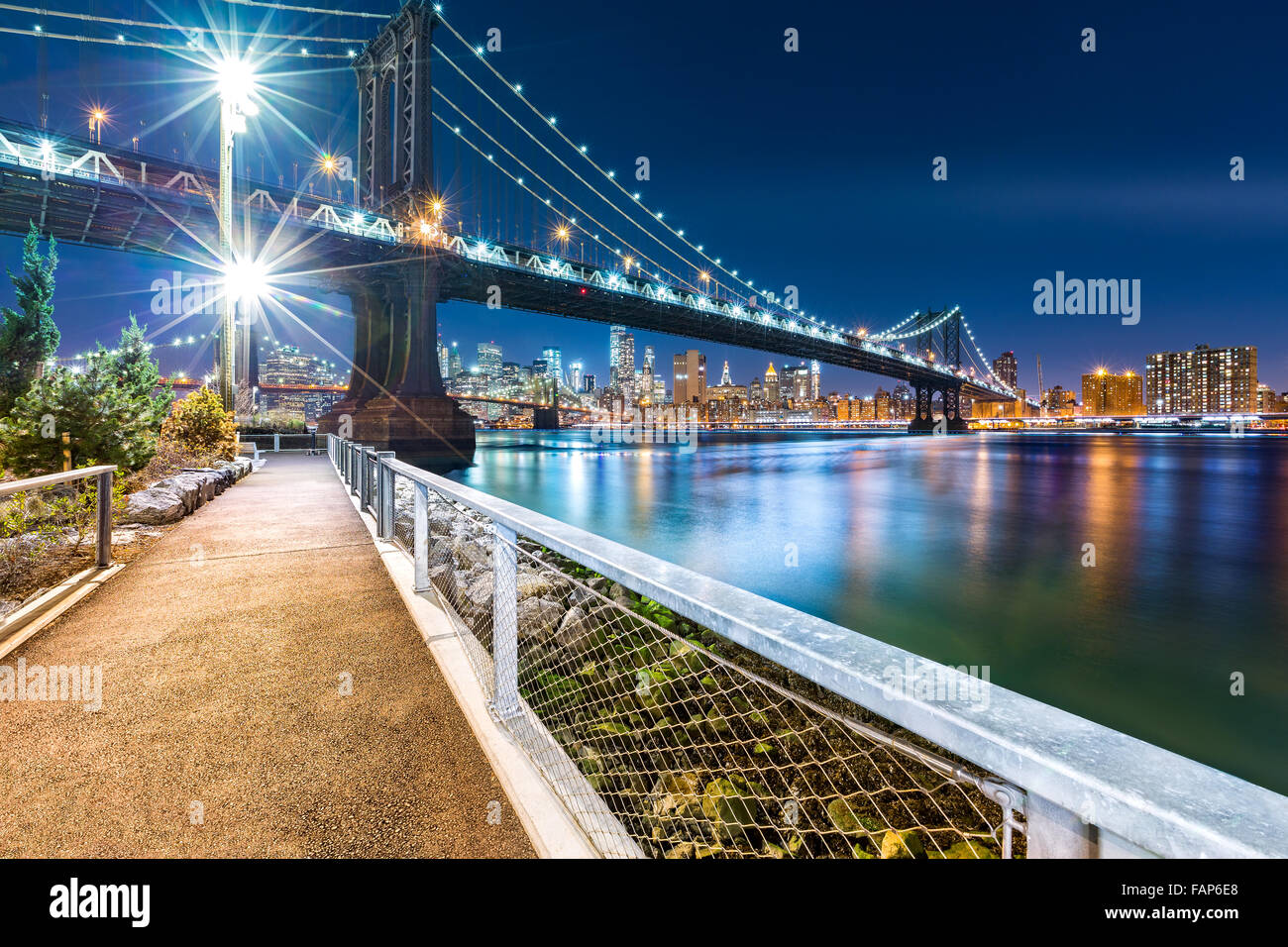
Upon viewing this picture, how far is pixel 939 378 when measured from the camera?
2771 inches

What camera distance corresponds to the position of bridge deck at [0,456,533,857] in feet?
5.78

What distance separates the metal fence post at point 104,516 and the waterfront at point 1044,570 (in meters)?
6.96

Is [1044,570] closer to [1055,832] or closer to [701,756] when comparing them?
[701,756]

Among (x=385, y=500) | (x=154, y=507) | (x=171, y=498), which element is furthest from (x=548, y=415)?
(x=385, y=500)

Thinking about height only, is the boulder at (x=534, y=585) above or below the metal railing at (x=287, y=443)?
below

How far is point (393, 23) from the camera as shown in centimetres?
3656

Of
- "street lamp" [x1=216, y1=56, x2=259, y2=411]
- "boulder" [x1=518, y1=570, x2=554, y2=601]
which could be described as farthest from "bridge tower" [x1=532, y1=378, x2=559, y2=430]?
"boulder" [x1=518, y1=570, x2=554, y2=601]

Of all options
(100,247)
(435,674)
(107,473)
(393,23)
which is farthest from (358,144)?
(435,674)

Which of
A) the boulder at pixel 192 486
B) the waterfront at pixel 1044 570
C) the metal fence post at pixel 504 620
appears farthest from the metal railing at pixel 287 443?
the metal fence post at pixel 504 620

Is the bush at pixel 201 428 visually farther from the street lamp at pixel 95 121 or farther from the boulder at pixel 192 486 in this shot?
the street lamp at pixel 95 121

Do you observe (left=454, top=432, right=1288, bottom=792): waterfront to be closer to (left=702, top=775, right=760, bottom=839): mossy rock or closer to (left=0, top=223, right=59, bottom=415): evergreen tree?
(left=702, top=775, right=760, bottom=839): mossy rock

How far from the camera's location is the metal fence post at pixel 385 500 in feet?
18.9
